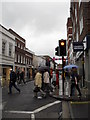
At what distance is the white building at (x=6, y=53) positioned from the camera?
91.1ft

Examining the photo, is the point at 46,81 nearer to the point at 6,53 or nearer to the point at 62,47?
the point at 62,47

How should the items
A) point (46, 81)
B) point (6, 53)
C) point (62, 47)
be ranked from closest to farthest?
1. point (62, 47)
2. point (46, 81)
3. point (6, 53)

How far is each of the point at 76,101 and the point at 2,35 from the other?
21233mm

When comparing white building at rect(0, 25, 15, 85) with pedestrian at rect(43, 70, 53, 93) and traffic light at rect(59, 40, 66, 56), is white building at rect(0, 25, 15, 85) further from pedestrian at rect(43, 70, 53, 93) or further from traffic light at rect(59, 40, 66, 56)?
traffic light at rect(59, 40, 66, 56)

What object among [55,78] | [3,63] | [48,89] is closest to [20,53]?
[3,63]

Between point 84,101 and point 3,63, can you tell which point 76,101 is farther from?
point 3,63

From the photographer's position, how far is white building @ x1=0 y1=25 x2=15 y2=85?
2776cm

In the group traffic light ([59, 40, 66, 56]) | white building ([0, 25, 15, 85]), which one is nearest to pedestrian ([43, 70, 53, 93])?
traffic light ([59, 40, 66, 56])

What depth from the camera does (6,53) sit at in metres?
30.1

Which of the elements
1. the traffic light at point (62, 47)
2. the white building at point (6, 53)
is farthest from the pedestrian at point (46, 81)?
the white building at point (6, 53)

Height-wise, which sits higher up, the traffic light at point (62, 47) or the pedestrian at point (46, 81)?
the traffic light at point (62, 47)

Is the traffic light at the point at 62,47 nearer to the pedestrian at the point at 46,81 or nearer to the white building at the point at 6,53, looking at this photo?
the pedestrian at the point at 46,81

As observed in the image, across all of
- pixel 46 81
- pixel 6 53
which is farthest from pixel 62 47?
pixel 6 53

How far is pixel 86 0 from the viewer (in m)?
16.3
